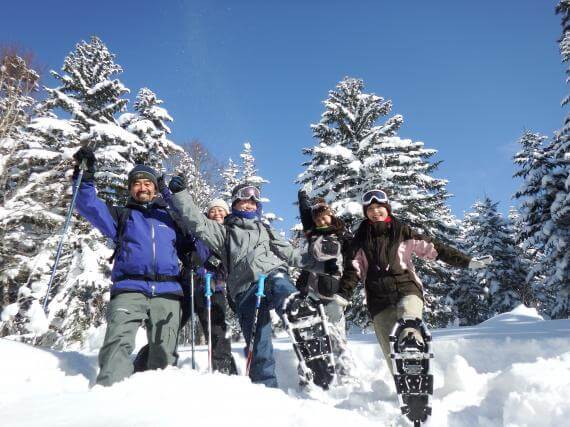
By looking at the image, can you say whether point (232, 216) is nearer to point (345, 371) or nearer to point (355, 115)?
point (345, 371)

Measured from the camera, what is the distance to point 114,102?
16.1 meters

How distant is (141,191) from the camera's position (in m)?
4.54

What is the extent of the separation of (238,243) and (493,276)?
29.1 metres

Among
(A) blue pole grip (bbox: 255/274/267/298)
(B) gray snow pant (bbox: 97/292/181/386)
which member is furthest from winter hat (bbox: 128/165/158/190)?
(A) blue pole grip (bbox: 255/274/267/298)

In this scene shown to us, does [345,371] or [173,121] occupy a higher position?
[173,121]

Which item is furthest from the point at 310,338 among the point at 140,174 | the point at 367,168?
the point at 367,168

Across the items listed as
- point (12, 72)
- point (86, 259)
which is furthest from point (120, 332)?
point (12, 72)

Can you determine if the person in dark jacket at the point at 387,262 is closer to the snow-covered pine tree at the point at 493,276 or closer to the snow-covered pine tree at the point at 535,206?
the snow-covered pine tree at the point at 535,206

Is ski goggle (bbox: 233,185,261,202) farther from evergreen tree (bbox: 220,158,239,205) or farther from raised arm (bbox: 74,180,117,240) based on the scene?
evergreen tree (bbox: 220,158,239,205)

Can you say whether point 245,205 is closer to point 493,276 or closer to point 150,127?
point 150,127

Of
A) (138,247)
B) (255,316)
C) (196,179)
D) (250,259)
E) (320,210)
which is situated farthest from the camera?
(196,179)

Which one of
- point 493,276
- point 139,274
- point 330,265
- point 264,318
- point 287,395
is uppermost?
point 493,276

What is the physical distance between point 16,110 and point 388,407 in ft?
41.0

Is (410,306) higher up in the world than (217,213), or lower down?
lower down
